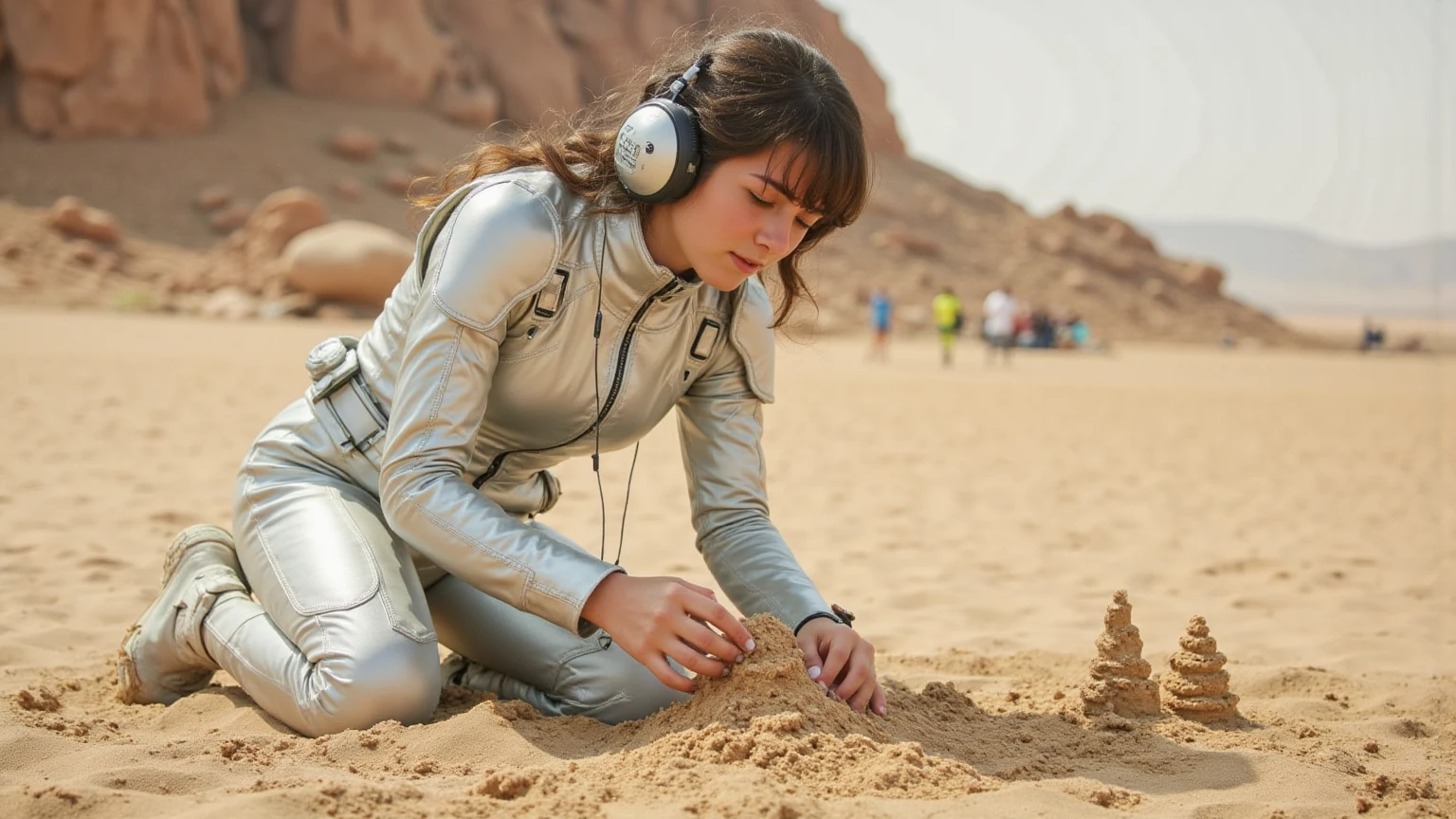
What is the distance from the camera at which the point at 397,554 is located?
2992mm

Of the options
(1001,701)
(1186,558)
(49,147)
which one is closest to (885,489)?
(1186,558)

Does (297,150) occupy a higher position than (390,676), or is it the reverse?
(297,150)

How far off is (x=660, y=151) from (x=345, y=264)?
1918 cm

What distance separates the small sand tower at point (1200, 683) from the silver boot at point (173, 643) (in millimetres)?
2268

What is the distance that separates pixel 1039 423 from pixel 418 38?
27801mm

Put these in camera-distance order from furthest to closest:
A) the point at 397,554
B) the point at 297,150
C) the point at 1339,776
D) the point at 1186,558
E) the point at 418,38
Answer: the point at 418,38 < the point at 297,150 < the point at 1186,558 < the point at 397,554 < the point at 1339,776

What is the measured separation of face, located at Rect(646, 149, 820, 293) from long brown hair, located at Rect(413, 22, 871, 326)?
25mm

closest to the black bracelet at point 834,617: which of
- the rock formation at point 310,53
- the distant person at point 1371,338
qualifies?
the rock formation at point 310,53

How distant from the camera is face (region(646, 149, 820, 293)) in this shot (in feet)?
8.55

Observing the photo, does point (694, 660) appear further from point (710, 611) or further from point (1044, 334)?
point (1044, 334)

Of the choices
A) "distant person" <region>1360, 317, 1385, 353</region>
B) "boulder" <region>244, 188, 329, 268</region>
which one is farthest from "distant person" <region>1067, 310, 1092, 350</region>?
"boulder" <region>244, 188, 329, 268</region>

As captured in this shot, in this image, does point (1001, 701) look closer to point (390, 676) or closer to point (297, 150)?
point (390, 676)

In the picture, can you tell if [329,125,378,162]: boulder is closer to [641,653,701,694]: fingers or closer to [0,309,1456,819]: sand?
[0,309,1456,819]: sand

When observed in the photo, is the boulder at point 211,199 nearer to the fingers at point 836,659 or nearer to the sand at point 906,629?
the sand at point 906,629
